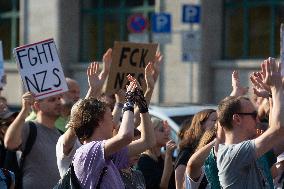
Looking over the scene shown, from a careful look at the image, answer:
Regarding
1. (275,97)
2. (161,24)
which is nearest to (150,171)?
(275,97)

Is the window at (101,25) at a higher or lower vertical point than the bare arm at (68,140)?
higher

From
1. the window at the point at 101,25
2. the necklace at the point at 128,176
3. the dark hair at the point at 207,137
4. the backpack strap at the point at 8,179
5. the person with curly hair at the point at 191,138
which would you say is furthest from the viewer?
the window at the point at 101,25

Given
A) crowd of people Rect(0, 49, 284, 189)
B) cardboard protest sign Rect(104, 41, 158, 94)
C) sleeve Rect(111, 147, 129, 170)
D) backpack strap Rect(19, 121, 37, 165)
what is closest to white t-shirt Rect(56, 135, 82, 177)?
crowd of people Rect(0, 49, 284, 189)

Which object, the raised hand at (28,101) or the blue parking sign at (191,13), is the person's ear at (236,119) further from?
the blue parking sign at (191,13)

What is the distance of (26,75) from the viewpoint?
8688mm

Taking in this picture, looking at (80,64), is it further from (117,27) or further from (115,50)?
(115,50)

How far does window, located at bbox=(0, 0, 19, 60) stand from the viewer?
26484mm

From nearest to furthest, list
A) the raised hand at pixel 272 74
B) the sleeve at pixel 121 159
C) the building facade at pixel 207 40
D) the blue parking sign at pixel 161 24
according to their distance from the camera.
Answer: the raised hand at pixel 272 74
the sleeve at pixel 121 159
the blue parking sign at pixel 161 24
the building facade at pixel 207 40

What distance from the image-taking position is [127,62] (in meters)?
9.59

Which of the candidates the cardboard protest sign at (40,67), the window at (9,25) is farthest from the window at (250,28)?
the cardboard protest sign at (40,67)

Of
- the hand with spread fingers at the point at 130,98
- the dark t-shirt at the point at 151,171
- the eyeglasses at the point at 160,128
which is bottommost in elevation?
the dark t-shirt at the point at 151,171

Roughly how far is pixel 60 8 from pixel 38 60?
51.9ft

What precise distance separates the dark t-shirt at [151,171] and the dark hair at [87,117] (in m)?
2.05

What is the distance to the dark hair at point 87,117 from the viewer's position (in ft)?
20.1
